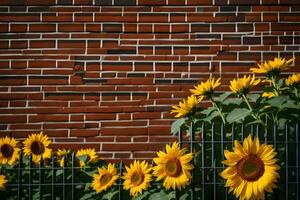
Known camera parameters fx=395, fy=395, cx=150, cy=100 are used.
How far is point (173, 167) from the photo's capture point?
243cm

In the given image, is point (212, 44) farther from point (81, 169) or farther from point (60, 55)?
point (81, 169)

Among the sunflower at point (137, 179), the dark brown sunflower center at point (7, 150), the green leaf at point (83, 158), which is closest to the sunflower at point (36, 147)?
the dark brown sunflower center at point (7, 150)

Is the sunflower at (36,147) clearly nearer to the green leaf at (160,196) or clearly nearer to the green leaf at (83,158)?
the green leaf at (83,158)

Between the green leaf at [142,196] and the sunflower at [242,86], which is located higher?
the sunflower at [242,86]

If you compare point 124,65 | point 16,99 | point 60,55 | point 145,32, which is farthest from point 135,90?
point 16,99

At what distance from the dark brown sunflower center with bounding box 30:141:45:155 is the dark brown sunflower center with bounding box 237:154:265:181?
1.84 m

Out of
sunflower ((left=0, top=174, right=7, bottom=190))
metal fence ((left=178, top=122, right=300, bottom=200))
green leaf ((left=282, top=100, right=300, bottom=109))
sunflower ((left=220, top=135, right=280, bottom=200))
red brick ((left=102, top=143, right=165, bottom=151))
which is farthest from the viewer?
red brick ((left=102, top=143, right=165, bottom=151))

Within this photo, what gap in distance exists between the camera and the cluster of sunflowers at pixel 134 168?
2.41 meters

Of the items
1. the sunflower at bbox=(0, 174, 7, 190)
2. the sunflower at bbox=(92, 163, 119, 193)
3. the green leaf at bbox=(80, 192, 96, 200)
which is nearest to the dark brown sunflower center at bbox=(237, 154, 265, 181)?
the sunflower at bbox=(92, 163, 119, 193)

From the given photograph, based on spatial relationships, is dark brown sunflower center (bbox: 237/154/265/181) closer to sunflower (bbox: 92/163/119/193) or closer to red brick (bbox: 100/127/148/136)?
sunflower (bbox: 92/163/119/193)

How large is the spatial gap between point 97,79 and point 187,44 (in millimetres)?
1030

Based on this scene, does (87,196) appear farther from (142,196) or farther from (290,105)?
(290,105)

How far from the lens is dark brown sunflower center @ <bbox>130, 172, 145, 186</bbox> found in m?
2.63

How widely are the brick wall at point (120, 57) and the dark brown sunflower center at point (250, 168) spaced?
1.94 metres
